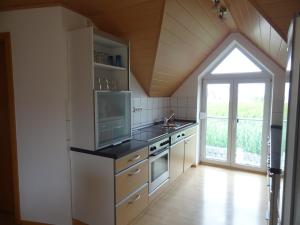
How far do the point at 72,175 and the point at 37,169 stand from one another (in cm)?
39

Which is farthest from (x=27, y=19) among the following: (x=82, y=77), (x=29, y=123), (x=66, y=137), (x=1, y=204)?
(x=1, y=204)

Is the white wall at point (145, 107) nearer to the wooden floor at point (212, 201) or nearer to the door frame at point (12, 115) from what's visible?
the wooden floor at point (212, 201)

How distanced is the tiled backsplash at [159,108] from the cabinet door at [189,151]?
54 cm

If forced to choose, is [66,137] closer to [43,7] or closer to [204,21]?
[43,7]

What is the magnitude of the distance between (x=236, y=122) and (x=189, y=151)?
115 cm

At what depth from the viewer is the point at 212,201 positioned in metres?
3.04

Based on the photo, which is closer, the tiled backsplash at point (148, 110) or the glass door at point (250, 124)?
the tiled backsplash at point (148, 110)

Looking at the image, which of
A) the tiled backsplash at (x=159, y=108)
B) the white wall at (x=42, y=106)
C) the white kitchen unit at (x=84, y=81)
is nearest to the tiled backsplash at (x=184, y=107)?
the tiled backsplash at (x=159, y=108)

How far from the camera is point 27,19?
220cm

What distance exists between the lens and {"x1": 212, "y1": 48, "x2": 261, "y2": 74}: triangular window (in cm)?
405

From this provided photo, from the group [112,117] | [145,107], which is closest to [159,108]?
[145,107]

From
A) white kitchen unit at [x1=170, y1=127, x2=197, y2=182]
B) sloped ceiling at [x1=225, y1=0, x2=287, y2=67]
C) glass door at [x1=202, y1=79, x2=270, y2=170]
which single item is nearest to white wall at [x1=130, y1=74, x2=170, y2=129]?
white kitchen unit at [x1=170, y1=127, x2=197, y2=182]

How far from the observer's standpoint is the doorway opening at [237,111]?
404 centimetres

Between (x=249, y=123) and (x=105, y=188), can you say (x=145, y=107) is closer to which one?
(x=105, y=188)
